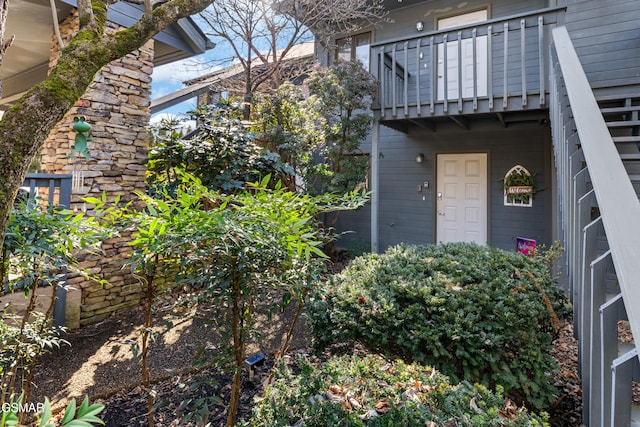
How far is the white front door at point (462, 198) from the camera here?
6.62 m

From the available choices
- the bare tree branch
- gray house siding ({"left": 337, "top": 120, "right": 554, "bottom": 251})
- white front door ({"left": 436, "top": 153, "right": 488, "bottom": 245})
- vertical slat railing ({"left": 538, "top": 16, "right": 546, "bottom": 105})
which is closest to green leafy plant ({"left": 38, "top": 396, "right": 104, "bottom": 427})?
vertical slat railing ({"left": 538, "top": 16, "right": 546, "bottom": 105})

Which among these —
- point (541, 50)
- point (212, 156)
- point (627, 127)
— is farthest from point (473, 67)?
point (212, 156)

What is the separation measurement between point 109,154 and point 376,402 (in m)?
4.29

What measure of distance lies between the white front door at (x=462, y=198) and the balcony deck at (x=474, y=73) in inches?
28.9

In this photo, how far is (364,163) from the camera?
21.5 feet

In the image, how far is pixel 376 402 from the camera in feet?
4.25

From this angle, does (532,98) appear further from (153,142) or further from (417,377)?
(153,142)

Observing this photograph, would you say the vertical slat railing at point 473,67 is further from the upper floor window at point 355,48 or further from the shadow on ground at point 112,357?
the shadow on ground at point 112,357

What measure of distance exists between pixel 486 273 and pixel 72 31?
500 cm

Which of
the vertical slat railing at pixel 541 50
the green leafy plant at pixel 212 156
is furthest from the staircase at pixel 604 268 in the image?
the green leafy plant at pixel 212 156

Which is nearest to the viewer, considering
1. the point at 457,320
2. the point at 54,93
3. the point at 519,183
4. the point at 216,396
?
the point at 54,93

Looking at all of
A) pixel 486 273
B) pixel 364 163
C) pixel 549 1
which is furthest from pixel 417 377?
pixel 549 1

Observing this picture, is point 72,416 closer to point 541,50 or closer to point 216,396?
point 216,396

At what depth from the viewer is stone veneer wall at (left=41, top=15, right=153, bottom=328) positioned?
160 inches
